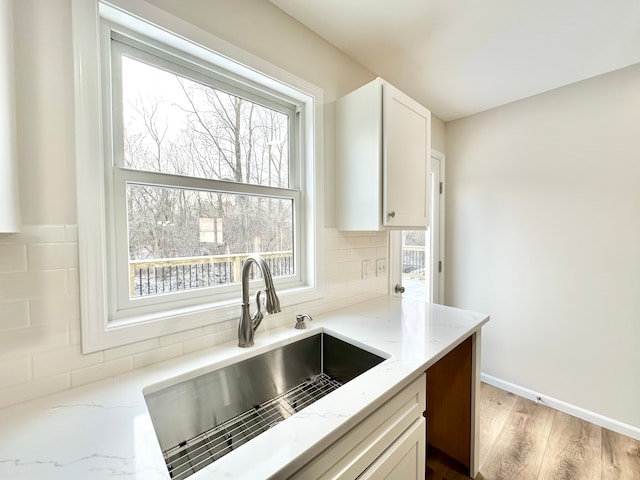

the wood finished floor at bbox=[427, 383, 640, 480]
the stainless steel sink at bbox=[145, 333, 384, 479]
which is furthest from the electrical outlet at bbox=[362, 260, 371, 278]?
the wood finished floor at bbox=[427, 383, 640, 480]

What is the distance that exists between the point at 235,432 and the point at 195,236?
0.76 metres

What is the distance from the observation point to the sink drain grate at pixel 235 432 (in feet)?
2.65

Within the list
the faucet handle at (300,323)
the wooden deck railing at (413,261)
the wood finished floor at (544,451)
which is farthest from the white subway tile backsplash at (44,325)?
the wooden deck railing at (413,261)

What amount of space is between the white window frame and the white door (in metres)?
1.34

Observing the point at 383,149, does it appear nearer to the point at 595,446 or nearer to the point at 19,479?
the point at 19,479

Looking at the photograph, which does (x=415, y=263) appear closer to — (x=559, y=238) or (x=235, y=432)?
(x=559, y=238)

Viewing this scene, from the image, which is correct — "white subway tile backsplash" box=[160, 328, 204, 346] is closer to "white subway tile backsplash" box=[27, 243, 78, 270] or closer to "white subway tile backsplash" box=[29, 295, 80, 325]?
"white subway tile backsplash" box=[29, 295, 80, 325]

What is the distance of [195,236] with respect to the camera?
1.17 meters

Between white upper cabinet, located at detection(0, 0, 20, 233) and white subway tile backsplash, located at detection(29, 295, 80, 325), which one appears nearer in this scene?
white upper cabinet, located at detection(0, 0, 20, 233)

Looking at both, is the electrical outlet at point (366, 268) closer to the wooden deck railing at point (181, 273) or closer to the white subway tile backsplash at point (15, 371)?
the wooden deck railing at point (181, 273)

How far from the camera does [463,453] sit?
1507 mm

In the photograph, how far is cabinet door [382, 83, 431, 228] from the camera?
1.38 metres

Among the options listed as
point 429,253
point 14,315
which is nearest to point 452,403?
point 429,253

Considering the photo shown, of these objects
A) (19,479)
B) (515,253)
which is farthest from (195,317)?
(515,253)
